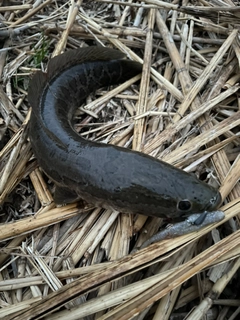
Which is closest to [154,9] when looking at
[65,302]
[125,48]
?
[125,48]

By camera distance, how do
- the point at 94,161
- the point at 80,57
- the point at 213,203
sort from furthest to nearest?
the point at 80,57, the point at 94,161, the point at 213,203

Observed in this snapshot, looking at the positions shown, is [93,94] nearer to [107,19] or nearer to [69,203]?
[107,19]

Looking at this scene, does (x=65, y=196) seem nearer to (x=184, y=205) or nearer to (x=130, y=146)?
(x=130, y=146)

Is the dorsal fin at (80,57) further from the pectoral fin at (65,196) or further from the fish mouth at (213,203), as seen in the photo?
the fish mouth at (213,203)

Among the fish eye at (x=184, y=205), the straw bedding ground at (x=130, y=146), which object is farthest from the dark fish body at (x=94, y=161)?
the straw bedding ground at (x=130, y=146)

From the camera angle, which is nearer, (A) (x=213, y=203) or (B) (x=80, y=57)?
(A) (x=213, y=203)

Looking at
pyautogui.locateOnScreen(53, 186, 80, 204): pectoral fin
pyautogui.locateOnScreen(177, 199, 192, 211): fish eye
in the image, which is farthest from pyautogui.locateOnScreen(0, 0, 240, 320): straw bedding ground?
pyautogui.locateOnScreen(177, 199, 192, 211): fish eye

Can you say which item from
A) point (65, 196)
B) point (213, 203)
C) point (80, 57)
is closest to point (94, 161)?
point (65, 196)
